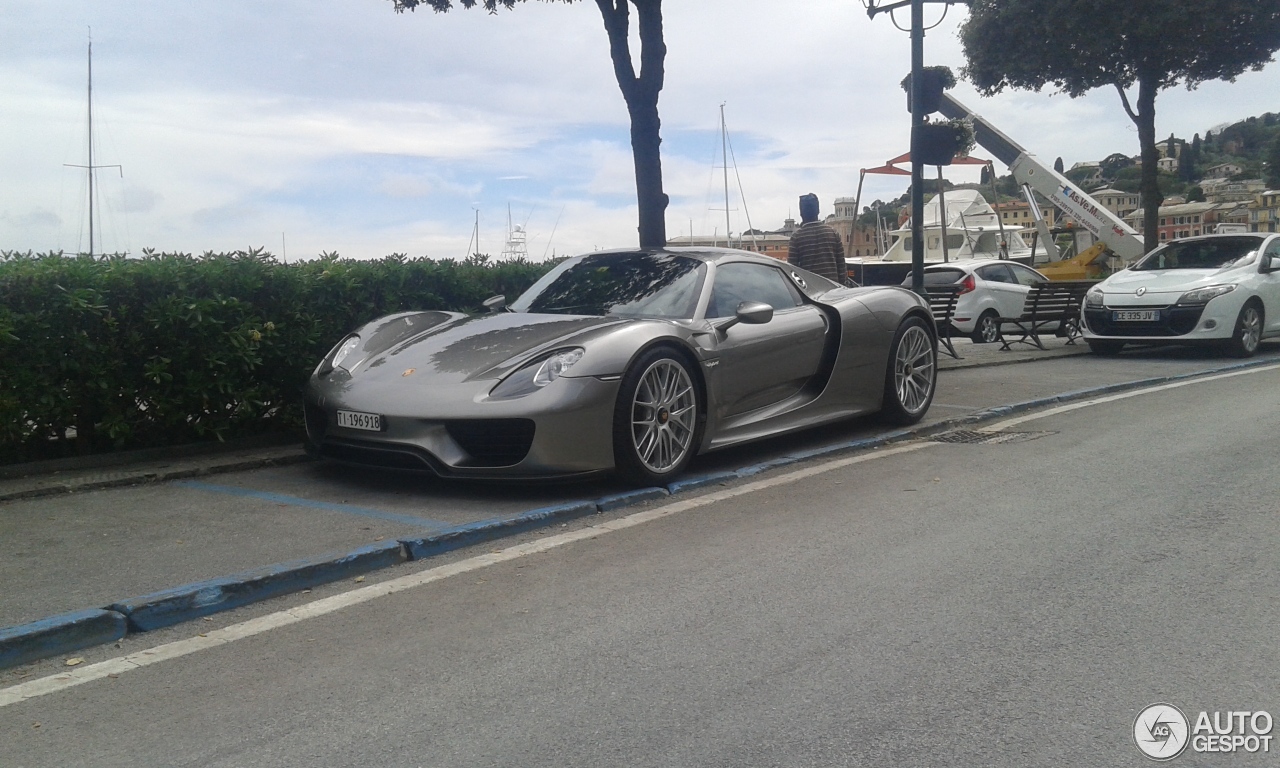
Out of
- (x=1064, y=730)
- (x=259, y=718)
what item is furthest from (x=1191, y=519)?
(x=259, y=718)

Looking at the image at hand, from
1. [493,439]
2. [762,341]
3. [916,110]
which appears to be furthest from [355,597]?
[916,110]

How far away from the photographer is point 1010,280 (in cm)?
1856


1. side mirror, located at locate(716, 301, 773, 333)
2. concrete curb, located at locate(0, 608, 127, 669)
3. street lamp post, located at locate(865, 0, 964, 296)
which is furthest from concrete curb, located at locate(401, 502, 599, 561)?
street lamp post, located at locate(865, 0, 964, 296)

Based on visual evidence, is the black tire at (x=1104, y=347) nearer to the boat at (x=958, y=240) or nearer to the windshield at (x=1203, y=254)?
the windshield at (x=1203, y=254)

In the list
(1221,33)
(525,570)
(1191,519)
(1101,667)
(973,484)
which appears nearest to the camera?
(1101,667)

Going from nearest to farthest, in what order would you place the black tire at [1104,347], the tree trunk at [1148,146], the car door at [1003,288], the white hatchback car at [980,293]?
the black tire at [1104,347] → the white hatchback car at [980,293] → the car door at [1003,288] → the tree trunk at [1148,146]

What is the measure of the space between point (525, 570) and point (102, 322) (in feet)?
10.3

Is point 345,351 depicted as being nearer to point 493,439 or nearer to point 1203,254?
point 493,439

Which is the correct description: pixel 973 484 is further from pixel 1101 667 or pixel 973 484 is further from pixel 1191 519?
pixel 1101 667

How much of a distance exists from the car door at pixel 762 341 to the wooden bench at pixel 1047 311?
8.87 m

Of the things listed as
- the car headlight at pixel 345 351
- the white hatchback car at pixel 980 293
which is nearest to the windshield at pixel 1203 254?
the white hatchback car at pixel 980 293

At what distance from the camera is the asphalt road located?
2781 mm

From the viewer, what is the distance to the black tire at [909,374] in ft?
25.3

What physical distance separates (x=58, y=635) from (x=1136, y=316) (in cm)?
1283
